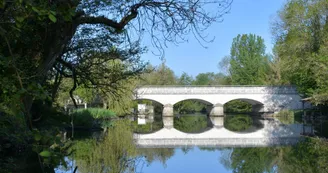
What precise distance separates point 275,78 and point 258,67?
3.09 metres

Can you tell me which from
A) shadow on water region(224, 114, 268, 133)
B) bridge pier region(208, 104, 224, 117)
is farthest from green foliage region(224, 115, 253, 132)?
bridge pier region(208, 104, 224, 117)

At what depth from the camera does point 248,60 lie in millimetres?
47719

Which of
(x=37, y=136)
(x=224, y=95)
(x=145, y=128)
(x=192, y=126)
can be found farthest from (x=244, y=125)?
(x=37, y=136)

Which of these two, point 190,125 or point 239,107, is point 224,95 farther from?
point 190,125

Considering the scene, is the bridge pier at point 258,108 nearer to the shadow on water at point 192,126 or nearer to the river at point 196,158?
the shadow on water at point 192,126

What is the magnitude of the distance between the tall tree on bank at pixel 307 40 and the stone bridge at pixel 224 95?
34.4ft

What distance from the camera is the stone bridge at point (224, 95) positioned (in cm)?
4122

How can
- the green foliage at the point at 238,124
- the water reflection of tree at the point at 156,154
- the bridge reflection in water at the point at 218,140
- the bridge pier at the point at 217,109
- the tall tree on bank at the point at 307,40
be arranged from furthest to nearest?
the bridge pier at the point at 217,109 < the tall tree on bank at the point at 307,40 < the green foliage at the point at 238,124 < the bridge reflection in water at the point at 218,140 < the water reflection of tree at the point at 156,154

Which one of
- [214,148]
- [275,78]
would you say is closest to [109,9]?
[214,148]

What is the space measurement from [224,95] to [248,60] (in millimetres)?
8214

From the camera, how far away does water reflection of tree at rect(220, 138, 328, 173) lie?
806cm

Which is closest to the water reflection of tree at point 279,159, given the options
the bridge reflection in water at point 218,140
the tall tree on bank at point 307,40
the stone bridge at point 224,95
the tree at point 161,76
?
the bridge reflection in water at point 218,140

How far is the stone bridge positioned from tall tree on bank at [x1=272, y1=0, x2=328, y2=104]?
34.4 feet

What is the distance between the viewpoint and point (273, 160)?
9.20 meters
